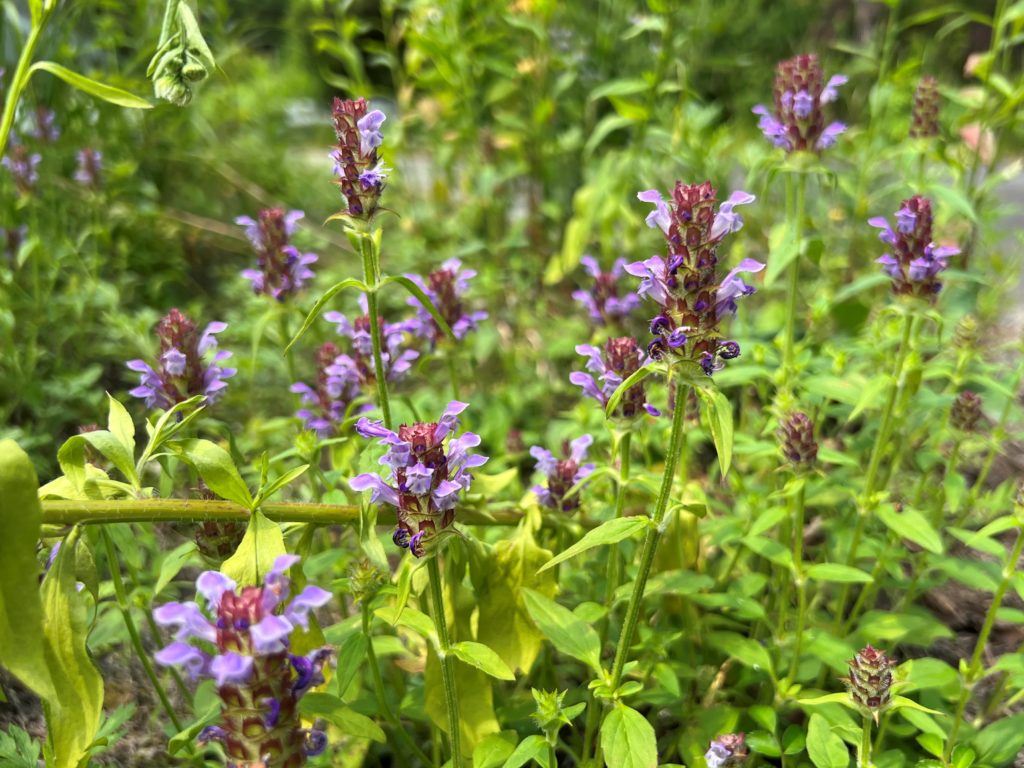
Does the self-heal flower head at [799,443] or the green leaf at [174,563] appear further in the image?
the self-heal flower head at [799,443]

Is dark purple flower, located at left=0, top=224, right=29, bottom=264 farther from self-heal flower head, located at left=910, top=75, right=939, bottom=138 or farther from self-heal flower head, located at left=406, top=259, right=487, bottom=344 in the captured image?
self-heal flower head, located at left=910, top=75, right=939, bottom=138

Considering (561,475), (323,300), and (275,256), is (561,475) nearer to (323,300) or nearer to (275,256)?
(323,300)

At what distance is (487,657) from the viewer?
153 cm

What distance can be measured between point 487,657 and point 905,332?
4.31 ft

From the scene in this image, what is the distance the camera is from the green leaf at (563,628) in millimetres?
1681

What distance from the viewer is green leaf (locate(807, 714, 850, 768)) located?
163 centimetres

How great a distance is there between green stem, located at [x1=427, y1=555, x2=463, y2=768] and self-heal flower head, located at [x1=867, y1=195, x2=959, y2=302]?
133 cm

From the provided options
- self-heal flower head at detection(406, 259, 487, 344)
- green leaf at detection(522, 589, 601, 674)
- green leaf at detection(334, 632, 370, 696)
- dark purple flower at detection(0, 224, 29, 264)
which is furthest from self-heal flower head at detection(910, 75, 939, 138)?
dark purple flower at detection(0, 224, 29, 264)

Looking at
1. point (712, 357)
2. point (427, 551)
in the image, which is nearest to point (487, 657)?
point (427, 551)

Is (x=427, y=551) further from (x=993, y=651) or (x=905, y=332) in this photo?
(x=993, y=651)

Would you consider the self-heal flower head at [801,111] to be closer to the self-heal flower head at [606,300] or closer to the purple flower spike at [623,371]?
the self-heal flower head at [606,300]

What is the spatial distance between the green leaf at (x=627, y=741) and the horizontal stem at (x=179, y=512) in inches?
24.1

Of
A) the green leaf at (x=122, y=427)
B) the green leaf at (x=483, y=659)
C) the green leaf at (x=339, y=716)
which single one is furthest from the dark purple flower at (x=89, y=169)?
the green leaf at (x=483, y=659)

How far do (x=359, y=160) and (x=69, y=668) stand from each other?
105cm
